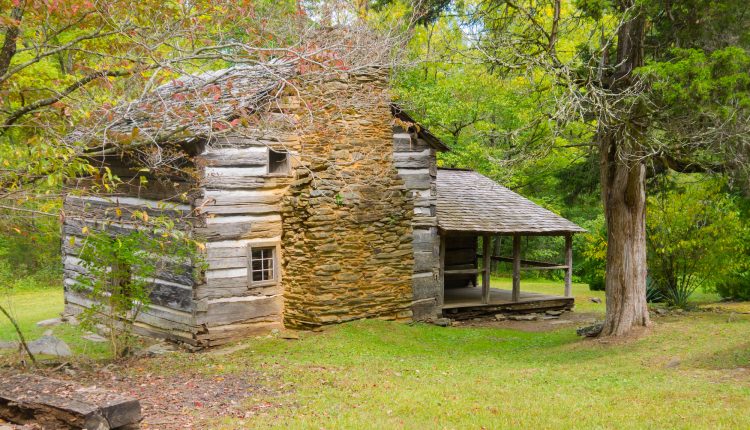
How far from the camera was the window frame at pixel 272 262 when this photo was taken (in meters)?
13.8

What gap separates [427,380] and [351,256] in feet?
16.6

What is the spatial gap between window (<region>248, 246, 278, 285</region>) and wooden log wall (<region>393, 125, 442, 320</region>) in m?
3.35

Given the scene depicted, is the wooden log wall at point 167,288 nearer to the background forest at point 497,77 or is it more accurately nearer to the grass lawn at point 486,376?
the background forest at point 497,77

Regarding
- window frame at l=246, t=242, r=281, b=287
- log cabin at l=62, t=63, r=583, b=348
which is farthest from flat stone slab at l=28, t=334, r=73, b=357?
window frame at l=246, t=242, r=281, b=287

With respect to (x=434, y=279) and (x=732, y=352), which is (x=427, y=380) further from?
(x=434, y=279)

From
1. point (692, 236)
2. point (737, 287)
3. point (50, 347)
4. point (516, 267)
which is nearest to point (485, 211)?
point (516, 267)

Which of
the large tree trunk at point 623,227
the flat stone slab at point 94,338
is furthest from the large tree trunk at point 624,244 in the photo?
the flat stone slab at point 94,338

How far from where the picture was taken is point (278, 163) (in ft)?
47.7

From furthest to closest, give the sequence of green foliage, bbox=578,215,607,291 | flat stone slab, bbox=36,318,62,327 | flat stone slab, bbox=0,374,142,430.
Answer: green foliage, bbox=578,215,607,291 → flat stone slab, bbox=36,318,62,327 → flat stone slab, bbox=0,374,142,430

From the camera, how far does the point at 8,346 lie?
46.0ft

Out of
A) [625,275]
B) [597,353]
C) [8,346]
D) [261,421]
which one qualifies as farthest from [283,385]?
[8,346]

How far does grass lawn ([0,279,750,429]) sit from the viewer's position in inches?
287

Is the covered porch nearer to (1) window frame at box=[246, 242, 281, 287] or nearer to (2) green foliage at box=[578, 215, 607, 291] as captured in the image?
(2) green foliage at box=[578, 215, 607, 291]

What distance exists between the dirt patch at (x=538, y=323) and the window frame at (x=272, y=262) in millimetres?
4837
